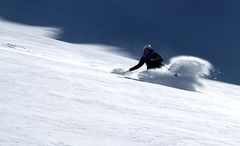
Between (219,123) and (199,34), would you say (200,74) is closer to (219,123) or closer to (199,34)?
(219,123)

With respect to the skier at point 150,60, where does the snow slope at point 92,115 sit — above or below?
below

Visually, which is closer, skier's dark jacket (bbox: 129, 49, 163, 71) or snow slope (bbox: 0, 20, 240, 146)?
snow slope (bbox: 0, 20, 240, 146)

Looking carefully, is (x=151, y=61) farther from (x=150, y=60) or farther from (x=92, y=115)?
(x=92, y=115)

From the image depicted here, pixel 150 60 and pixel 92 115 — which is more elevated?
pixel 150 60

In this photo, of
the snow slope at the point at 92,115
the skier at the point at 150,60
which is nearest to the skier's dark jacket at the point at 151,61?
the skier at the point at 150,60

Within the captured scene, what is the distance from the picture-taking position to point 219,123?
7578 mm

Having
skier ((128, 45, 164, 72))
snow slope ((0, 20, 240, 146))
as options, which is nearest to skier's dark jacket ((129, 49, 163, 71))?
skier ((128, 45, 164, 72))

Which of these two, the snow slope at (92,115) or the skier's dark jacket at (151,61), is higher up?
the skier's dark jacket at (151,61)

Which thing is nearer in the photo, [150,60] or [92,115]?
[92,115]

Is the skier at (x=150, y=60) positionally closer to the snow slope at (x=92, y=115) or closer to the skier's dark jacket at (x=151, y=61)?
the skier's dark jacket at (x=151, y=61)

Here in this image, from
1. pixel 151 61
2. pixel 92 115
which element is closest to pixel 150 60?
pixel 151 61

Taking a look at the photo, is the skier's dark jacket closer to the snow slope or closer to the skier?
→ the skier

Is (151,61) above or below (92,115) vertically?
above

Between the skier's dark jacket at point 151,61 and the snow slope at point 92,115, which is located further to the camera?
the skier's dark jacket at point 151,61
